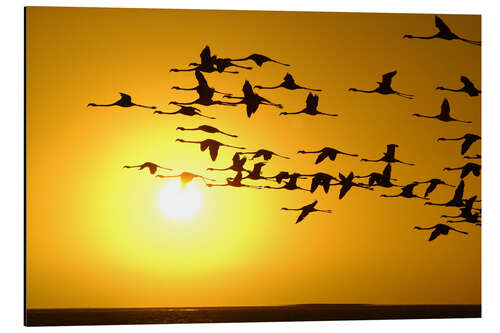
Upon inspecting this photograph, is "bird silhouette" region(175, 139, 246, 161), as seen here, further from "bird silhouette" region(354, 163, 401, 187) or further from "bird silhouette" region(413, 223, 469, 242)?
"bird silhouette" region(413, 223, 469, 242)

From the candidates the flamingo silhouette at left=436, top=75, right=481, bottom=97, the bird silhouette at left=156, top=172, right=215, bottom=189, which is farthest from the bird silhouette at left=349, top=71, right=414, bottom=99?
the bird silhouette at left=156, top=172, right=215, bottom=189

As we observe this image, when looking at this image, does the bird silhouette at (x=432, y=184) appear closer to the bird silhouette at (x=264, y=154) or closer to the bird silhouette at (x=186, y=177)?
the bird silhouette at (x=264, y=154)

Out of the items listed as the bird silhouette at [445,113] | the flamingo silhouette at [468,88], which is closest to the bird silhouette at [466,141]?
the bird silhouette at [445,113]

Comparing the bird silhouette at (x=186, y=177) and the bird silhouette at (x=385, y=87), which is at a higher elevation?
the bird silhouette at (x=385, y=87)

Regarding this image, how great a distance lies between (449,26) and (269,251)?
1.79 meters

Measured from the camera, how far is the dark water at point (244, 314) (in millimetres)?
4043

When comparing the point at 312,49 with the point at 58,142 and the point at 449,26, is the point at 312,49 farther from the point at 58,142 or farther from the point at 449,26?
the point at 58,142

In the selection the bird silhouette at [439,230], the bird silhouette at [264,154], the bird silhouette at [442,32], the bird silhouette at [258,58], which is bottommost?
the bird silhouette at [439,230]

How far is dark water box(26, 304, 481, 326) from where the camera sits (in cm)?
404

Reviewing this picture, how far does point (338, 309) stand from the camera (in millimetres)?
4164

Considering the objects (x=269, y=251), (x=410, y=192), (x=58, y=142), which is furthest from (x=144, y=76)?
(x=410, y=192)

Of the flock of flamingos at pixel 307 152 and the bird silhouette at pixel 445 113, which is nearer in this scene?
the flock of flamingos at pixel 307 152

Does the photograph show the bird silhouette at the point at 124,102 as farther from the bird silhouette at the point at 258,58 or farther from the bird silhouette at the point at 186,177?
the bird silhouette at the point at 258,58

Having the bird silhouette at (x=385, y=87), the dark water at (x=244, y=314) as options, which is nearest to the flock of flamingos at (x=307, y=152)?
the bird silhouette at (x=385, y=87)
